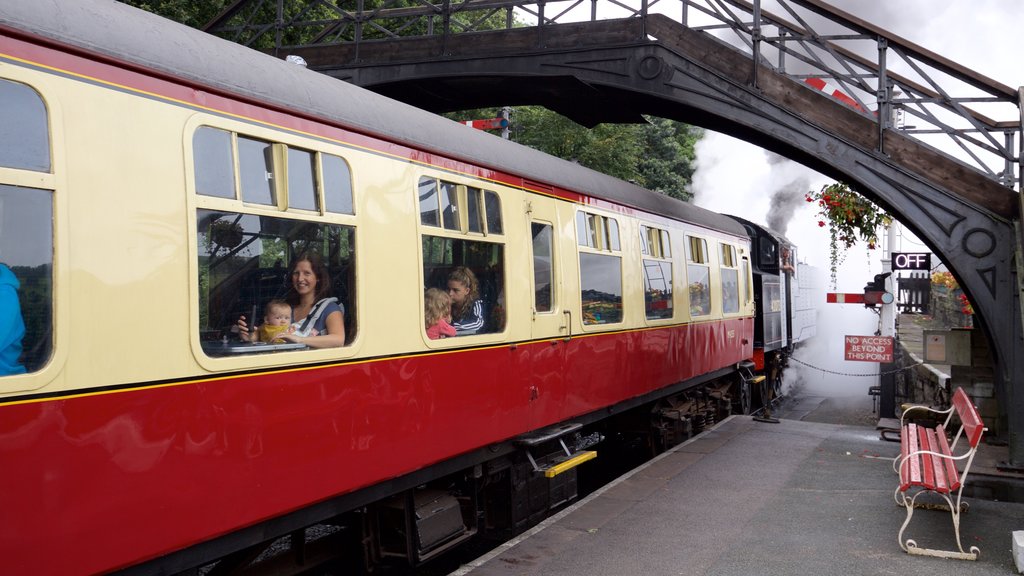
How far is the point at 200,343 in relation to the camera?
383cm

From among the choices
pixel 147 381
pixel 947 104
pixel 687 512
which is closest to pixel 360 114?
pixel 147 381

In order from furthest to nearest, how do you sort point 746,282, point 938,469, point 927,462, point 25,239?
point 746,282 < point 927,462 < point 938,469 < point 25,239

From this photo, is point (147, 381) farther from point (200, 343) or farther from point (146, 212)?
point (146, 212)

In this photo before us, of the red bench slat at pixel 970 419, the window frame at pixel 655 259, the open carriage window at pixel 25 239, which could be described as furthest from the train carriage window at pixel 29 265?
the window frame at pixel 655 259

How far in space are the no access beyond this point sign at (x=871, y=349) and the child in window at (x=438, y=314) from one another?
10.5 meters

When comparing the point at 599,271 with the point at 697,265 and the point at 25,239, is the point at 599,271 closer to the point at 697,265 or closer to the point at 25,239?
the point at 697,265

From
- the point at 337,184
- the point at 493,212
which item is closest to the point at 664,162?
the point at 493,212

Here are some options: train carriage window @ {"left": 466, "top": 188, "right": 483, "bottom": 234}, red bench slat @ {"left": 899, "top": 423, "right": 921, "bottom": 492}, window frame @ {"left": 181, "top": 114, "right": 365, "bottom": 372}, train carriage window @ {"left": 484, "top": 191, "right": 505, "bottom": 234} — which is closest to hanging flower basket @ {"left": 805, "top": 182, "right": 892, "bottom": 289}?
red bench slat @ {"left": 899, "top": 423, "right": 921, "bottom": 492}

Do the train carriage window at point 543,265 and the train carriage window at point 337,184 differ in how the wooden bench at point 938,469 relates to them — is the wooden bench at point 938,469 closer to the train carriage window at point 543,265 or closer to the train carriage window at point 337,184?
the train carriage window at point 543,265

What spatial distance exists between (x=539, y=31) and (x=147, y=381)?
325 inches

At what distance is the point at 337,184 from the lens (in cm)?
475

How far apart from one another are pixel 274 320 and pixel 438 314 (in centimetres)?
154

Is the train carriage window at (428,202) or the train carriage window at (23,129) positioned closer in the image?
the train carriage window at (23,129)

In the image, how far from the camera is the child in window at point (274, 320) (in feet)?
13.9
